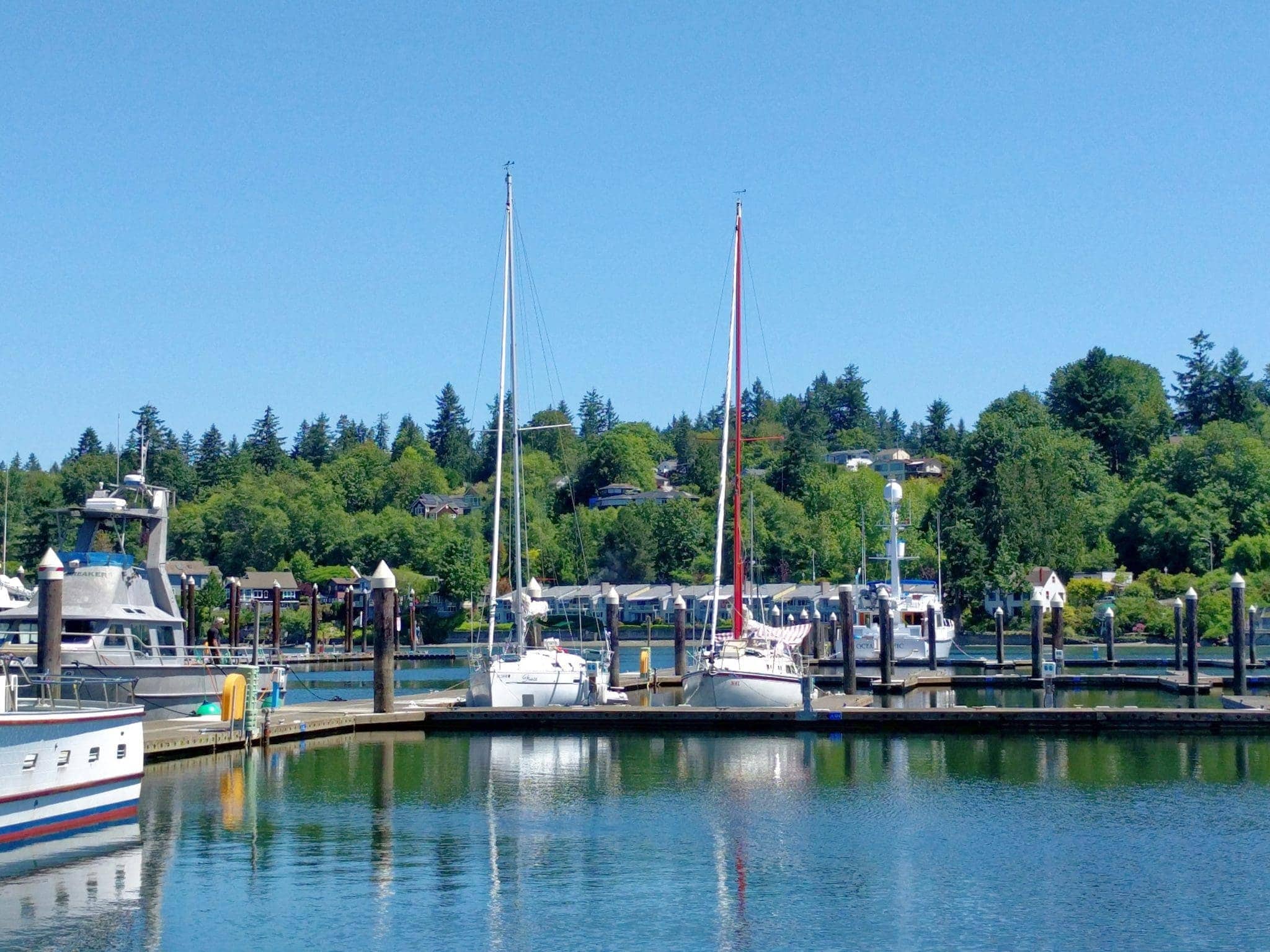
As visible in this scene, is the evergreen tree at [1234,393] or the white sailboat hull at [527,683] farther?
the evergreen tree at [1234,393]

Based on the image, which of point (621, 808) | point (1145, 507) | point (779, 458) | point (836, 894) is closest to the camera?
point (836, 894)

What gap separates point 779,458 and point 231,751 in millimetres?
140376

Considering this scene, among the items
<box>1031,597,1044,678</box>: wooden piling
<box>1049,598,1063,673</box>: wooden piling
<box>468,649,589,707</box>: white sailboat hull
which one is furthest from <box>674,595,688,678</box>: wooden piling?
<box>1049,598,1063,673</box>: wooden piling

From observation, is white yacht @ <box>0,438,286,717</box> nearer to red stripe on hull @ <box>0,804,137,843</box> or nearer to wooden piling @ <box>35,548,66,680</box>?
wooden piling @ <box>35,548,66,680</box>

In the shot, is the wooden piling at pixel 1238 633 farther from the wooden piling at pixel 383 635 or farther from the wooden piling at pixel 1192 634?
A: the wooden piling at pixel 383 635

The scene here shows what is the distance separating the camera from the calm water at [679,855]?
21672 mm

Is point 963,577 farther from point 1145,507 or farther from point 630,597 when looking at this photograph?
point 630,597

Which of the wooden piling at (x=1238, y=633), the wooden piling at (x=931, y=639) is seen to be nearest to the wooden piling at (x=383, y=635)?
the wooden piling at (x=1238, y=633)

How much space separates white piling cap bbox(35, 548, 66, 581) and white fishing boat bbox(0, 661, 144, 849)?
7180mm

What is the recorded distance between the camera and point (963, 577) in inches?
4867

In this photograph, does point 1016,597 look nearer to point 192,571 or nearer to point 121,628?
point 192,571

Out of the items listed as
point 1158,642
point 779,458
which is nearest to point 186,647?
point 1158,642

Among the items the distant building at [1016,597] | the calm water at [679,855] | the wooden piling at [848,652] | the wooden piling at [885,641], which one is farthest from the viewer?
the distant building at [1016,597]

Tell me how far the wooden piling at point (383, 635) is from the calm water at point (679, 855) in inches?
162
